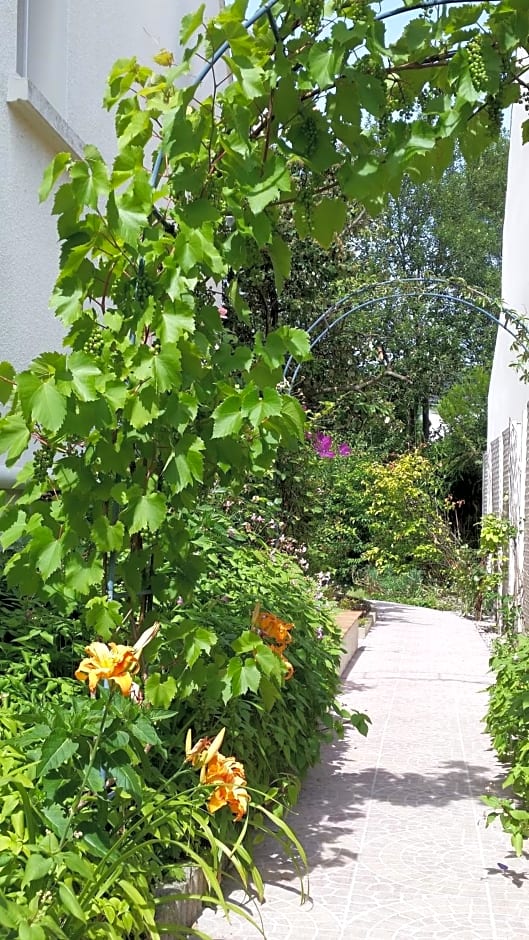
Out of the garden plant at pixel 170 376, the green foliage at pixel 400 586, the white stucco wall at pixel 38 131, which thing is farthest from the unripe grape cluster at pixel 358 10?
the green foliage at pixel 400 586

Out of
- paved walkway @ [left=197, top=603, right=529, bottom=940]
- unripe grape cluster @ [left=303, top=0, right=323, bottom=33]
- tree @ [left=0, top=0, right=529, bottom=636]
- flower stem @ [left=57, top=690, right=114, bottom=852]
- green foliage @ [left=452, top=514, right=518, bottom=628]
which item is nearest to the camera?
flower stem @ [left=57, top=690, right=114, bottom=852]

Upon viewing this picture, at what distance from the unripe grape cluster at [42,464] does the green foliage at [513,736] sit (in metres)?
2.33

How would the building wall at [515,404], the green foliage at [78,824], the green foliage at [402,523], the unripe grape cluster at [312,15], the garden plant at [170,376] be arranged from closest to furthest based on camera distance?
1. the green foliage at [78,824]
2. the garden plant at [170,376]
3. the unripe grape cluster at [312,15]
4. the building wall at [515,404]
5. the green foliage at [402,523]

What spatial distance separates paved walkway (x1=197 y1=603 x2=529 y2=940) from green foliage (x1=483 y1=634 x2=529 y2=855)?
0.15 m

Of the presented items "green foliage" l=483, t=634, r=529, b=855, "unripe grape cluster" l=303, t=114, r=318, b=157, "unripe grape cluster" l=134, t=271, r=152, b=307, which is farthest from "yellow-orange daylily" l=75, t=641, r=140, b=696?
"green foliage" l=483, t=634, r=529, b=855

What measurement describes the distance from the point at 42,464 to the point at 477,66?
1825 millimetres

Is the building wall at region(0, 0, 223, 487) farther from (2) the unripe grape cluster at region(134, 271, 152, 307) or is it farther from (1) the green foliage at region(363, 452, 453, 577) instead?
(1) the green foliage at region(363, 452, 453, 577)

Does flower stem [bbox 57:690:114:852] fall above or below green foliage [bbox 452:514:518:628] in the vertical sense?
below

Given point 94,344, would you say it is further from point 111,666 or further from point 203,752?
point 203,752

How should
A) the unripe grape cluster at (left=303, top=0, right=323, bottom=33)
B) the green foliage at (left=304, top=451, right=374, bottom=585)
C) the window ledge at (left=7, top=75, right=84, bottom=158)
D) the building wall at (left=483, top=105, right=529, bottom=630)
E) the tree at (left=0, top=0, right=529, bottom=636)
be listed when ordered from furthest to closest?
1. the green foliage at (left=304, top=451, right=374, bottom=585)
2. the building wall at (left=483, top=105, right=529, bottom=630)
3. the window ledge at (left=7, top=75, right=84, bottom=158)
4. the unripe grape cluster at (left=303, top=0, right=323, bottom=33)
5. the tree at (left=0, top=0, right=529, bottom=636)

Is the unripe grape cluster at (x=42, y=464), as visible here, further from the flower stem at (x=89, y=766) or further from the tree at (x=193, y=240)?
the flower stem at (x=89, y=766)

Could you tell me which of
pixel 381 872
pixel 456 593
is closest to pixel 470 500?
pixel 456 593

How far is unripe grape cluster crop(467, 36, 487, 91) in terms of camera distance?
9.87 feet

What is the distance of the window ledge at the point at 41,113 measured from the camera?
15.5 ft
